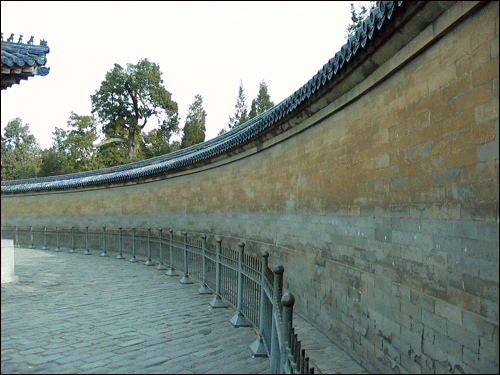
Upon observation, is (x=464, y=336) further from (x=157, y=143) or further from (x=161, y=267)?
(x=157, y=143)

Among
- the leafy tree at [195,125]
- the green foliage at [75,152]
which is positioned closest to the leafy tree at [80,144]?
the green foliage at [75,152]

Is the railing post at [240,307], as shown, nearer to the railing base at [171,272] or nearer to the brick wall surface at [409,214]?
the brick wall surface at [409,214]

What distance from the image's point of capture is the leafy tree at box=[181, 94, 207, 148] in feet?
126

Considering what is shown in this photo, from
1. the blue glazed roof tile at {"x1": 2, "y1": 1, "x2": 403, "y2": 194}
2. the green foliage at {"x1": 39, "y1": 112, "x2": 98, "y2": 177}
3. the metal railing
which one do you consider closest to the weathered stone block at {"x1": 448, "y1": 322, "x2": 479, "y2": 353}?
the metal railing

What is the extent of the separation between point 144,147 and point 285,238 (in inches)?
1196

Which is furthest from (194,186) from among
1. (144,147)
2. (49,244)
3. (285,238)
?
(144,147)

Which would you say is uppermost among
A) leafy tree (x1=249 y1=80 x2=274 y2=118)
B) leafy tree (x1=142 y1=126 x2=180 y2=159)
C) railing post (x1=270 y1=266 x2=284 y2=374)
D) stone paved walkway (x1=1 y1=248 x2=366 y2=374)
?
leafy tree (x1=249 y1=80 x2=274 y2=118)

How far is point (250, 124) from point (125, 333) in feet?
28.4

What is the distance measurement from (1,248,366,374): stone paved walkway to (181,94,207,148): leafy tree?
28.4 meters

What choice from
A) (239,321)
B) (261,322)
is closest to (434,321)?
(261,322)

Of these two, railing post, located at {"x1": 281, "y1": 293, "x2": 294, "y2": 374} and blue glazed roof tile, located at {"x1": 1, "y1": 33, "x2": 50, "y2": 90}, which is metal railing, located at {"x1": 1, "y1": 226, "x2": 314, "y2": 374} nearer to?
railing post, located at {"x1": 281, "y1": 293, "x2": 294, "y2": 374}

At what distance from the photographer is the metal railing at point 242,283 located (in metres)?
3.80

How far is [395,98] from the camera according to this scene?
5238mm

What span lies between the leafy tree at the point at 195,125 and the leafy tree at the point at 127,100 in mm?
2964
